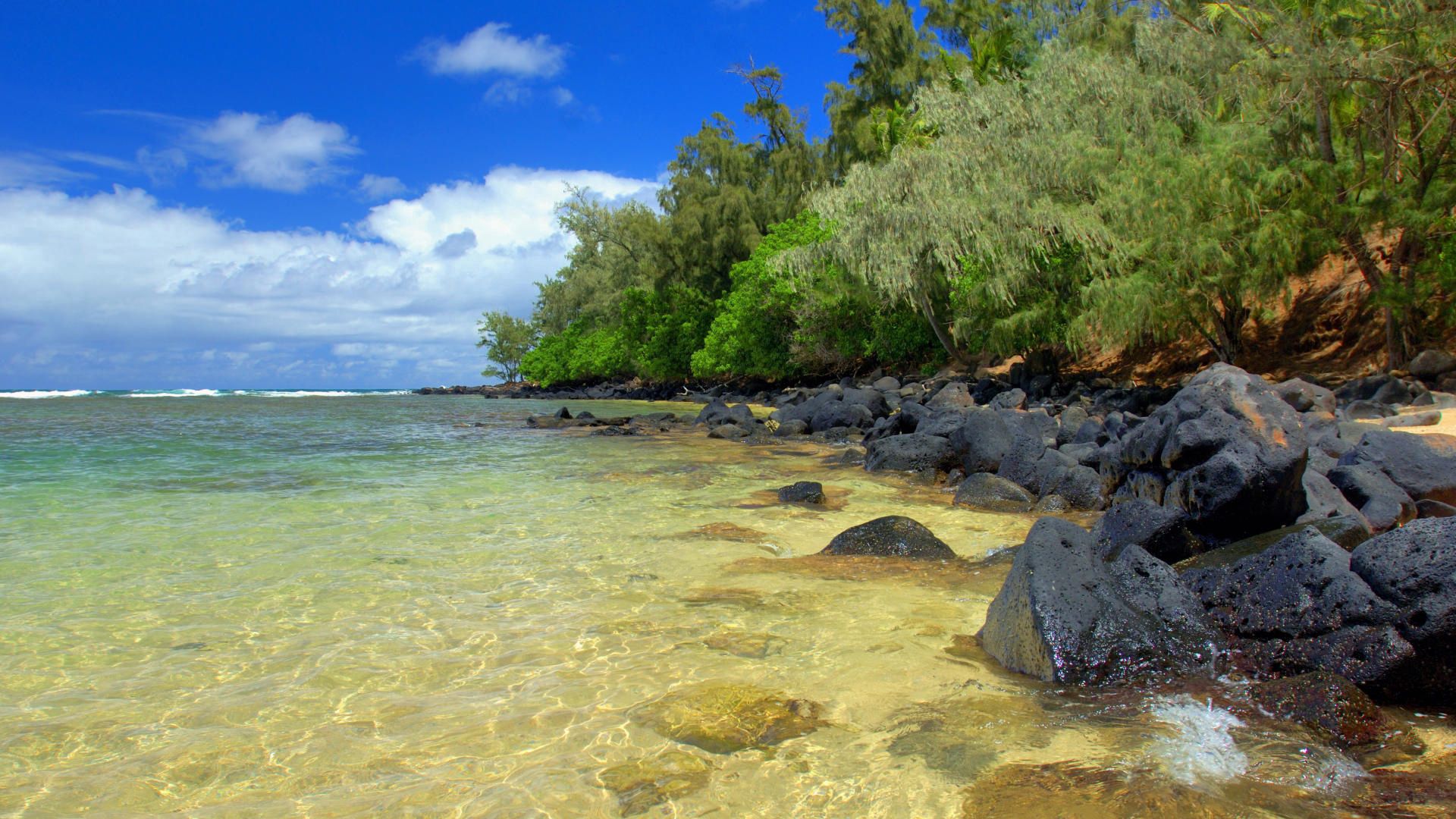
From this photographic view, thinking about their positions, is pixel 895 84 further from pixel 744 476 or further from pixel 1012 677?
pixel 1012 677

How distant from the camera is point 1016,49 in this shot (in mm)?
33031

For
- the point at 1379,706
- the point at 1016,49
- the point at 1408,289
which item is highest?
the point at 1016,49

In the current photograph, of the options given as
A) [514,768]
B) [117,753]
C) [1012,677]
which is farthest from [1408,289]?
[117,753]

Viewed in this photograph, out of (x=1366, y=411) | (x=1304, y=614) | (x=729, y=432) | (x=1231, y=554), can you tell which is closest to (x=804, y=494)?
(x=1231, y=554)

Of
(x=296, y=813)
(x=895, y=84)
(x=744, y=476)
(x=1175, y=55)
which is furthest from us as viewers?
(x=895, y=84)

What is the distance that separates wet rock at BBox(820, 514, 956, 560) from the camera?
6117 millimetres

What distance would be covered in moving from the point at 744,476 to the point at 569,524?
12.5 ft

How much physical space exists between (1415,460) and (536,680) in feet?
23.0

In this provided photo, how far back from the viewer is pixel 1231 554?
467cm

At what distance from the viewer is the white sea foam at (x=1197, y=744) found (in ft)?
9.29

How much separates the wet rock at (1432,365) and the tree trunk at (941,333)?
1105 centimetres

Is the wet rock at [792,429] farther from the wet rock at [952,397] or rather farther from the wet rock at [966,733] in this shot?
the wet rock at [966,733]

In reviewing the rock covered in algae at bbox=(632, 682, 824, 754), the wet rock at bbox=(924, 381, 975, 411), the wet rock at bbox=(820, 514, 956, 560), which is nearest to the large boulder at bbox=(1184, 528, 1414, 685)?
the rock covered in algae at bbox=(632, 682, 824, 754)

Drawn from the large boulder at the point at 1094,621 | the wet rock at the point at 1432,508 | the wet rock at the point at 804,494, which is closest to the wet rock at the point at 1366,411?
the wet rock at the point at 1432,508
